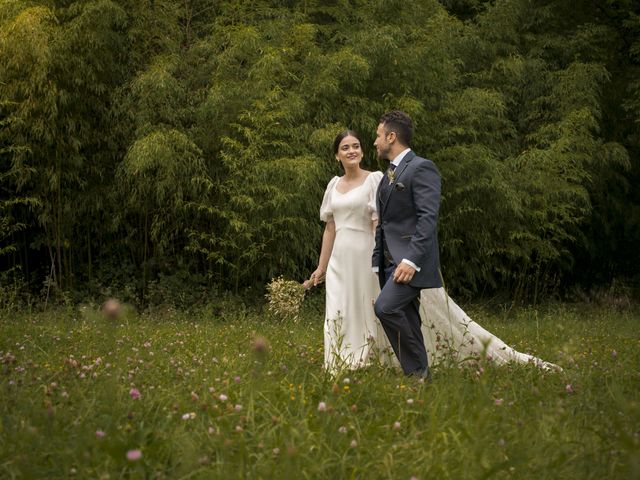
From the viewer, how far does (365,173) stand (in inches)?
168

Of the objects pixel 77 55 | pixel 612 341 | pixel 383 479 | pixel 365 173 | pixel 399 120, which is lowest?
pixel 612 341

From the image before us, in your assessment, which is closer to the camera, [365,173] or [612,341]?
[365,173]

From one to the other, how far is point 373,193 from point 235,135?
4.43 metres

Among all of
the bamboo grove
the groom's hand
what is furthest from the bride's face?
the bamboo grove

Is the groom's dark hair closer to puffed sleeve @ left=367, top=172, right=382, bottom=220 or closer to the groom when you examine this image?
the groom

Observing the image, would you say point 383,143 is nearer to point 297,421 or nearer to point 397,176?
point 397,176

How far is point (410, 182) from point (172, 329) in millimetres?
2739

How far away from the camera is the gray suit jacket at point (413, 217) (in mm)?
3477

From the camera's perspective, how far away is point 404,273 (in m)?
3.45

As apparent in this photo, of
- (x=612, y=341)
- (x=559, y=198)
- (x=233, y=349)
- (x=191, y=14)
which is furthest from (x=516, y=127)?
(x=233, y=349)

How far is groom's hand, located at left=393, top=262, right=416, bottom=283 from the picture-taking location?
3439 mm

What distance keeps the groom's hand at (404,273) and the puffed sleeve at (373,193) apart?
26.6 inches

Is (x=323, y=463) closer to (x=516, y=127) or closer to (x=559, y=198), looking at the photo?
(x=559, y=198)

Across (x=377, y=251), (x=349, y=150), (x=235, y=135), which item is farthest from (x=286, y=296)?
(x=377, y=251)
